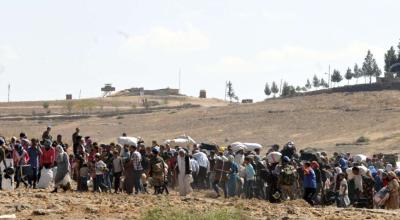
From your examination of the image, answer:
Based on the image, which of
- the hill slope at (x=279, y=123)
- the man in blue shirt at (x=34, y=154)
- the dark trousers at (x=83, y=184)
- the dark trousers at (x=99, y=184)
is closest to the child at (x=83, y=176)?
the dark trousers at (x=83, y=184)

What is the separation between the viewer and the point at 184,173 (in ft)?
84.8

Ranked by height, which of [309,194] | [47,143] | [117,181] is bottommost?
[309,194]

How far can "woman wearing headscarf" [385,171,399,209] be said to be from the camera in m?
23.8

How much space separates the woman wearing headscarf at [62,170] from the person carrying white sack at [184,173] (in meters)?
2.83

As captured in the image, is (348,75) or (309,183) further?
(348,75)

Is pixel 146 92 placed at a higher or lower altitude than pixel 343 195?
higher

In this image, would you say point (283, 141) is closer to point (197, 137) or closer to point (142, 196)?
point (197, 137)

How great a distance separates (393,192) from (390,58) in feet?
255

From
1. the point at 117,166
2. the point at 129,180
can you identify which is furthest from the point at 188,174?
Answer: the point at 117,166

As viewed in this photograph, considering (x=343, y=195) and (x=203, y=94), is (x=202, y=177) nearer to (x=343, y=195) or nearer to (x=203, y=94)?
(x=343, y=195)

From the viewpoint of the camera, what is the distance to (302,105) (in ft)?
266

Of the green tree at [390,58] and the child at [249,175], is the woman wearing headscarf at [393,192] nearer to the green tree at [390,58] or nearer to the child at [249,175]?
the child at [249,175]

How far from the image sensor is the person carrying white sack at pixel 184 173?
2578cm

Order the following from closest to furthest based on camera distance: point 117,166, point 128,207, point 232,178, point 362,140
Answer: point 128,207, point 117,166, point 232,178, point 362,140
